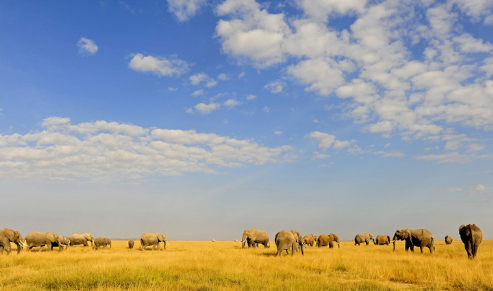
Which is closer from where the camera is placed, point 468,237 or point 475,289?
point 475,289

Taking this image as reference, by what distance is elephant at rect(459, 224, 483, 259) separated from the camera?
2173cm

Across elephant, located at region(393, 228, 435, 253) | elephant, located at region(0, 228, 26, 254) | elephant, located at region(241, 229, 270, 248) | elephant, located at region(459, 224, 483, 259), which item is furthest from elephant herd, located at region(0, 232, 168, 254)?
elephant, located at region(459, 224, 483, 259)

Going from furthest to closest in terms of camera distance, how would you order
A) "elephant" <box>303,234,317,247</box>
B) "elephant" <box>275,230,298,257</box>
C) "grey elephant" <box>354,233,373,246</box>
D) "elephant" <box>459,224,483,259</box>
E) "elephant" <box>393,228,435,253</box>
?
"grey elephant" <box>354,233,373,246</box>, "elephant" <box>303,234,317,247</box>, "elephant" <box>393,228,435,253</box>, "elephant" <box>275,230,298,257</box>, "elephant" <box>459,224,483,259</box>

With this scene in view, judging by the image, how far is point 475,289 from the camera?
1138 cm

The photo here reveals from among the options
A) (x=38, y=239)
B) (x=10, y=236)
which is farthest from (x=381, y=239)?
(x=10, y=236)

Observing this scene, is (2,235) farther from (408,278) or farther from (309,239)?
(309,239)

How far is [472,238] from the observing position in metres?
21.8

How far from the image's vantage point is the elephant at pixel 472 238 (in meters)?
21.7

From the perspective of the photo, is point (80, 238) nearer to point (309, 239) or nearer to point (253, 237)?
point (253, 237)

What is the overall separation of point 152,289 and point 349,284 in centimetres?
701

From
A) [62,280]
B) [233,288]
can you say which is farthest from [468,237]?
[62,280]

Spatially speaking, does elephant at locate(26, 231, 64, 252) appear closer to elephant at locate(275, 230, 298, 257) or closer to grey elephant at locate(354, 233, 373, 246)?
elephant at locate(275, 230, 298, 257)

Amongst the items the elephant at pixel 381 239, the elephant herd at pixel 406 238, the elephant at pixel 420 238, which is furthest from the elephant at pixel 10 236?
the elephant at pixel 381 239

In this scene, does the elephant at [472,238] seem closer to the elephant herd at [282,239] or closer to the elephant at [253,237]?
the elephant herd at [282,239]
